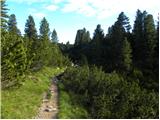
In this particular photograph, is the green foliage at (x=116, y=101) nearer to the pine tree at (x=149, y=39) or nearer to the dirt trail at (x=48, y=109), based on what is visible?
the dirt trail at (x=48, y=109)

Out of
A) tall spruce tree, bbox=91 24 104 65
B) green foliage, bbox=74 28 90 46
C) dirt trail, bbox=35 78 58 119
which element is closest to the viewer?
dirt trail, bbox=35 78 58 119

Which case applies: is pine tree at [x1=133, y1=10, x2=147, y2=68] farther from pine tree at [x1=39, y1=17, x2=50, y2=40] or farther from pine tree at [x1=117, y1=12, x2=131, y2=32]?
pine tree at [x1=39, y1=17, x2=50, y2=40]

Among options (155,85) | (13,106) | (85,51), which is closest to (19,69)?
(13,106)

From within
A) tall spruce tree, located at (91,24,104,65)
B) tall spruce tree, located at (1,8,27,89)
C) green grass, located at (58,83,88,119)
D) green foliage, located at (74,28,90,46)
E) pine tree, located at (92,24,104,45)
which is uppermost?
green foliage, located at (74,28,90,46)

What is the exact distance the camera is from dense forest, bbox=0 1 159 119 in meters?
25.5

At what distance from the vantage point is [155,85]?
57.6 m

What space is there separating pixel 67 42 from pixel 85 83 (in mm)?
109941

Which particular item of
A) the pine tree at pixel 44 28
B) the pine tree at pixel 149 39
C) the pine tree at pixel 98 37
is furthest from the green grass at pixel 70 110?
the pine tree at pixel 44 28

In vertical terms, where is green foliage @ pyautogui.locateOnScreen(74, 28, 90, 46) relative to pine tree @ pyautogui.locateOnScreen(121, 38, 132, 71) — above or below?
above

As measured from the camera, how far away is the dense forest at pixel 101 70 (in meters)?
25.5

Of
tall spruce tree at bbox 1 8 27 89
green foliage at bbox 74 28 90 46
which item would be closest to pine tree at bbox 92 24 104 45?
green foliage at bbox 74 28 90 46

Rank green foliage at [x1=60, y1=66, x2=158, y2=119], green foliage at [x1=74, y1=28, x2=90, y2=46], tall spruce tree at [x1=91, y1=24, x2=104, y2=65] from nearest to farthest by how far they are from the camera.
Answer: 1. green foliage at [x1=60, y1=66, x2=158, y2=119]
2. tall spruce tree at [x1=91, y1=24, x2=104, y2=65]
3. green foliage at [x1=74, y1=28, x2=90, y2=46]

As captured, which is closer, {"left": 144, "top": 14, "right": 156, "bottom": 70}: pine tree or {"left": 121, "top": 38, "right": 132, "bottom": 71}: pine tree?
{"left": 121, "top": 38, "right": 132, "bottom": 71}: pine tree

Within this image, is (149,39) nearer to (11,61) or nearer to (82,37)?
(11,61)
